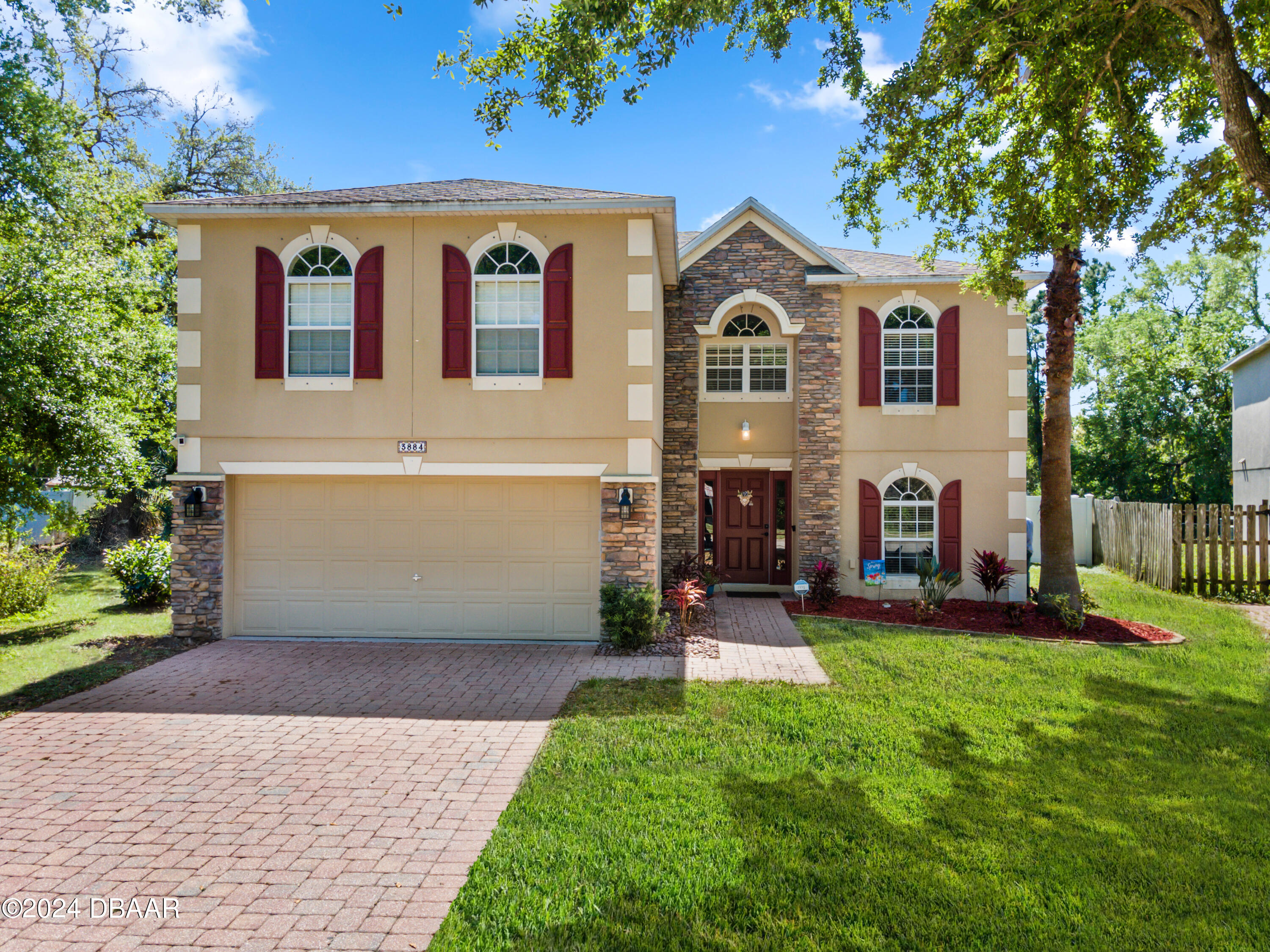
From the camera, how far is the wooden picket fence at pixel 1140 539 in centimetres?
1403

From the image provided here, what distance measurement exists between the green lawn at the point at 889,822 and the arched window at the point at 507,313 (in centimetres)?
450

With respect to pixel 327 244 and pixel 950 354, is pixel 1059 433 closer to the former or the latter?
pixel 950 354

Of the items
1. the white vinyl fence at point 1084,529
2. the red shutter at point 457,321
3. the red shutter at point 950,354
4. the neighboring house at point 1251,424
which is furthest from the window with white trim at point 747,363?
the neighboring house at point 1251,424

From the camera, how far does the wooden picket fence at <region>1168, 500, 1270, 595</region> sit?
42.7 ft

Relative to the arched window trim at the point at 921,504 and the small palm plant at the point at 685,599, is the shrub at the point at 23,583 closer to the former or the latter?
the small palm plant at the point at 685,599

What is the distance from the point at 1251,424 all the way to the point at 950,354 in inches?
388

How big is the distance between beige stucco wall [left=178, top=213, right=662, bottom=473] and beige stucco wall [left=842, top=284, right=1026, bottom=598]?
5749 millimetres

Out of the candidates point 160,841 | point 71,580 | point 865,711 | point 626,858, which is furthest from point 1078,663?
point 71,580

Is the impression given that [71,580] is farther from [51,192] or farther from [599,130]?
[599,130]

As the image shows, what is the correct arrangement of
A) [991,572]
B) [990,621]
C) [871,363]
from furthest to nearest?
[871,363]
[991,572]
[990,621]

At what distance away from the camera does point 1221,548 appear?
13359 millimetres

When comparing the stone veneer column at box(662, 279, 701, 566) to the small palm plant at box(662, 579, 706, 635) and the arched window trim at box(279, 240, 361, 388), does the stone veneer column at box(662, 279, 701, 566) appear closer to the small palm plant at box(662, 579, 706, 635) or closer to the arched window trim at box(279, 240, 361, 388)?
the small palm plant at box(662, 579, 706, 635)

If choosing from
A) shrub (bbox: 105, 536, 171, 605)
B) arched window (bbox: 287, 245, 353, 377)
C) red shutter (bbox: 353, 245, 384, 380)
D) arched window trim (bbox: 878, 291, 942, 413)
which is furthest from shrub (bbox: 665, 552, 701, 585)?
shrub (bbox: 105, 536, 171, 605)

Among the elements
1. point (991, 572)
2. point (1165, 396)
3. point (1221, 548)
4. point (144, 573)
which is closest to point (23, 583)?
point (144, 573)
